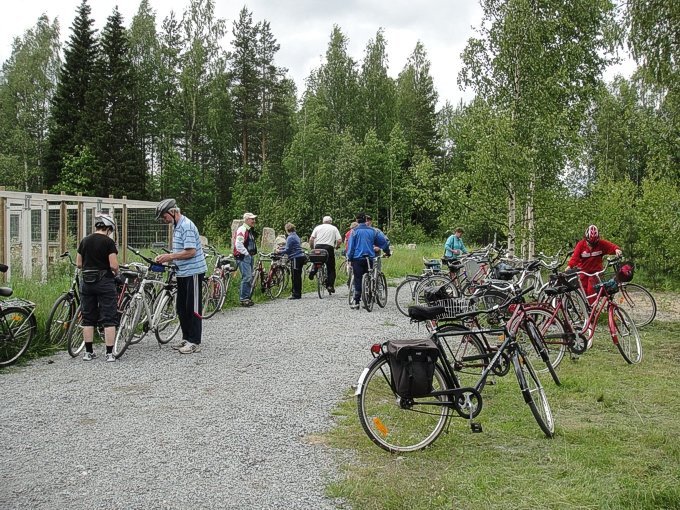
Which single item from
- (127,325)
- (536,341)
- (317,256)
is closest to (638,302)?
(536,341)

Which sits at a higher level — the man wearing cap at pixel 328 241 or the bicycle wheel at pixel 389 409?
the man wearing cap at pixel 328 241

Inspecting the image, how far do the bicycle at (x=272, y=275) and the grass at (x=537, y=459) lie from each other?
26.7 ft

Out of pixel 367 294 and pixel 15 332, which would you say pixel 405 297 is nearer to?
pixel 367 294

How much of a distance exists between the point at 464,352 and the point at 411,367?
1068 millimetres

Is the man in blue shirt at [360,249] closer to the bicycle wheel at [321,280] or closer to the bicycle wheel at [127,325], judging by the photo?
the bicycle wheel at [321,280]

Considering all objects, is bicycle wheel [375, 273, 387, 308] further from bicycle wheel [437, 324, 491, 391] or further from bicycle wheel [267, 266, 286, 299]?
bicycle wheel [437, 324, 491, 391]

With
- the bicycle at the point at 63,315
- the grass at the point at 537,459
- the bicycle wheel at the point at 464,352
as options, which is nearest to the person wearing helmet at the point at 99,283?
the bicycle at the point at 63,315

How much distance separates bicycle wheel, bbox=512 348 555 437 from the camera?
475cm

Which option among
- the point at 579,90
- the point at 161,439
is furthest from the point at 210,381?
the point at 579,90

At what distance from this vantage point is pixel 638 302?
419 inches

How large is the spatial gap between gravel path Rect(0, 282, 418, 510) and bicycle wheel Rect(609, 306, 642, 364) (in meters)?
3.05

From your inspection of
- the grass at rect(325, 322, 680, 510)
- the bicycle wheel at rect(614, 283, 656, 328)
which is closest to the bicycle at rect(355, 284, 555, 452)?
the grass at rect(325, 322, 680, 510)

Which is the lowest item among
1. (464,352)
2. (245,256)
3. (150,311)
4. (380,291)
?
(380,291)

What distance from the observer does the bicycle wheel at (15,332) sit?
7.12m
